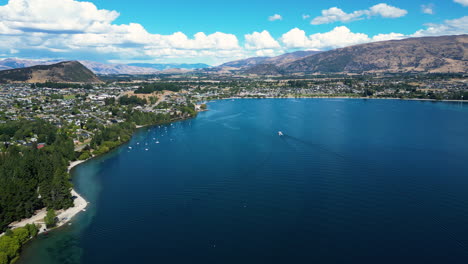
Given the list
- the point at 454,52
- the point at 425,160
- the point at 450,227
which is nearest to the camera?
the point at 450,227

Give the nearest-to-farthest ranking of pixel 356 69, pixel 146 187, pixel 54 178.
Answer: pixel 54 178
pixel 146 187
pixel 356 69

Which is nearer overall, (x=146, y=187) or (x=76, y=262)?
(x=76, y=262)

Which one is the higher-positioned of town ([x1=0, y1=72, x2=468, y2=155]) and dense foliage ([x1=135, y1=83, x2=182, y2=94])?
dense foliage ([x1=135, y1=83, x2=182, y2=94])

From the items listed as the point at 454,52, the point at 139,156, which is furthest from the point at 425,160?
the point at 454,52

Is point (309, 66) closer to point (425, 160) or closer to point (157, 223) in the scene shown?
point (425, 160)

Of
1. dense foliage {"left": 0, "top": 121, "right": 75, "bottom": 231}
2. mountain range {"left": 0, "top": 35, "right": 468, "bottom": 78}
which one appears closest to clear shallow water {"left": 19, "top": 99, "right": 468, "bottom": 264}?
dense foliage {"left": 0, "top": 121, "right": 75, "bottom": 231}

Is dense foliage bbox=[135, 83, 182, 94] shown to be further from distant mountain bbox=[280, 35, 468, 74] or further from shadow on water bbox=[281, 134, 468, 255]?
distant mountain bbox=[280, 35, 468, 74]

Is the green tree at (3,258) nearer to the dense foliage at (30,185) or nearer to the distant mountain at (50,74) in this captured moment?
the dense foliage at (30,185)

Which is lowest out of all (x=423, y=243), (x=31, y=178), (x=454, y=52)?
(x=423, y=243)
